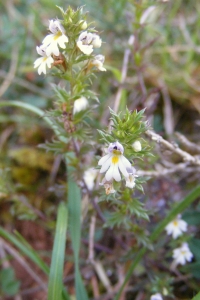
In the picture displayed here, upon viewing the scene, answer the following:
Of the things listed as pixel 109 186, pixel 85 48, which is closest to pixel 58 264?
pixel 109 186

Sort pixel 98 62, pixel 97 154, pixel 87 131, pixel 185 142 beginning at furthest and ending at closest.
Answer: pixel 97 154
pixel 185 142
pixel 87 131
pixel 98 62

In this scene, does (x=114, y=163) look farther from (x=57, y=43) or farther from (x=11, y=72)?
(x=11, y=72)

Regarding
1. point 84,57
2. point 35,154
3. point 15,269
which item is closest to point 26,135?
point 35,154

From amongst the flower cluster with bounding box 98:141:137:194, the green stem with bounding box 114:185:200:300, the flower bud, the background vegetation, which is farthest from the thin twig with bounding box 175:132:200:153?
the flower bud

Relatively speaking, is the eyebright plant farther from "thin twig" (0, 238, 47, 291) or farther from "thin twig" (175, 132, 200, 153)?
"thin twig" (0, 238, 47, 291)

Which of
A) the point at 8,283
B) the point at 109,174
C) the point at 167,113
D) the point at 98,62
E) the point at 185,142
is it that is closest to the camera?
the point at 109,174

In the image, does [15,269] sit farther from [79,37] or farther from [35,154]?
[79,37]
